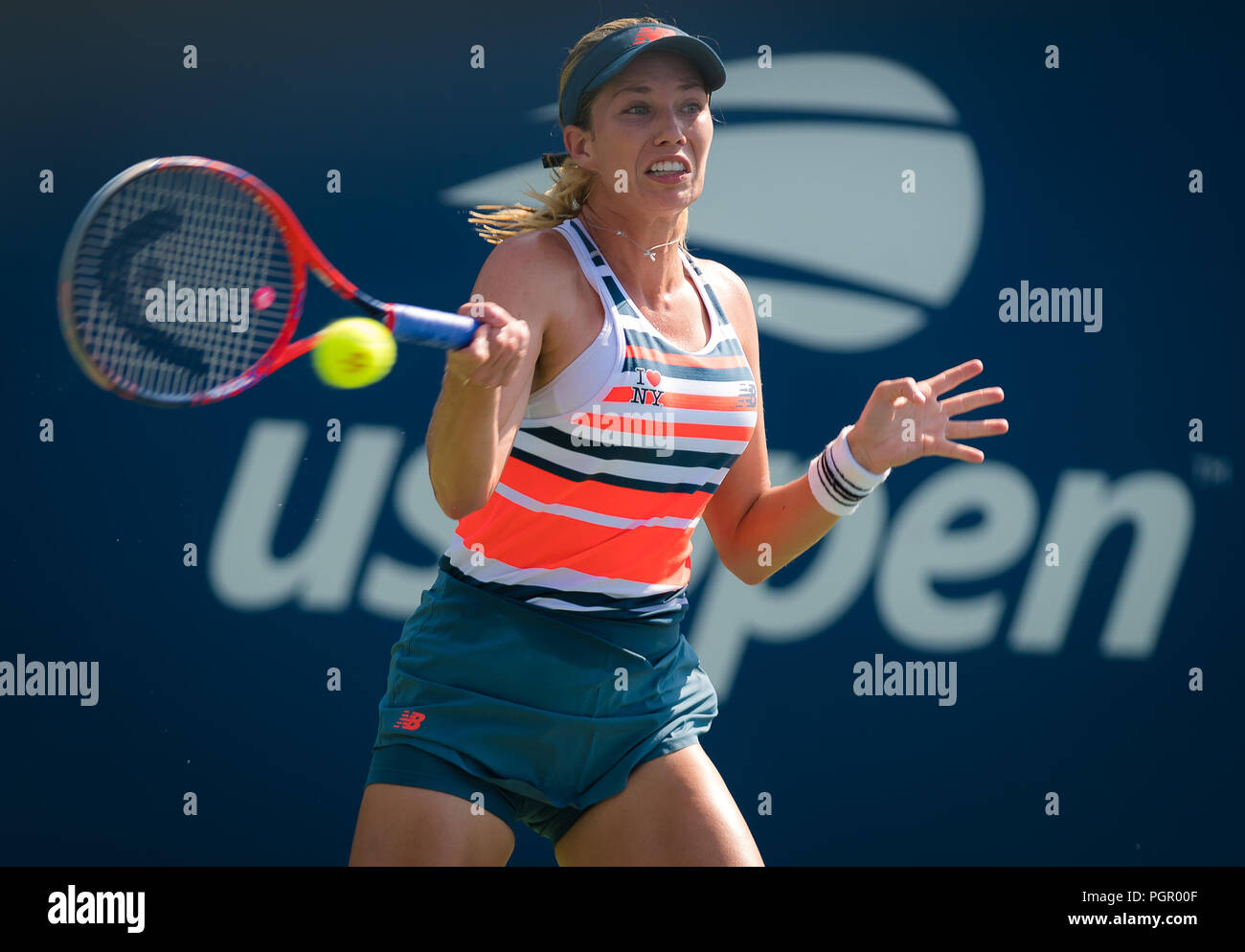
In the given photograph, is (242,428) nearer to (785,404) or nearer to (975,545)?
(785,404)

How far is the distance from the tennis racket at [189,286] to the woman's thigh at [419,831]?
29.3 inches

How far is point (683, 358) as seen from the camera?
2535mm

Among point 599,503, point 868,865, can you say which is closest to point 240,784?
point 868,865

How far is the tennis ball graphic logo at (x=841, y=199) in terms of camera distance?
13.8 feet

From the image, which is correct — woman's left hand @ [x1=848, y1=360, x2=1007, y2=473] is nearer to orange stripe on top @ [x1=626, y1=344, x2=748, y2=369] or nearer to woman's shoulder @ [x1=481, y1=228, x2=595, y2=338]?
orange stripe on top @ [x1=626, y1=344, x2=748, y2=369]

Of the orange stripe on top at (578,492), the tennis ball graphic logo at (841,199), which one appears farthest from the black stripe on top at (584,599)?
the tennis ball graphic logo at (841,199)

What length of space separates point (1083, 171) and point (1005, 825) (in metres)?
2.04

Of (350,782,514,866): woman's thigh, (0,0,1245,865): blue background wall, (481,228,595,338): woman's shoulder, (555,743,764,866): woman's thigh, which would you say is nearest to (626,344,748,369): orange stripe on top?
A: (481,228,595,338): woman's shoulder

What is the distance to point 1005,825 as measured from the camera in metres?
4.29

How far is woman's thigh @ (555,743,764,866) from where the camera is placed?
2.46 m

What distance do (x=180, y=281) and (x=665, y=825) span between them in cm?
131

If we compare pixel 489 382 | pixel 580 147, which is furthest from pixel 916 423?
pixel 489 382

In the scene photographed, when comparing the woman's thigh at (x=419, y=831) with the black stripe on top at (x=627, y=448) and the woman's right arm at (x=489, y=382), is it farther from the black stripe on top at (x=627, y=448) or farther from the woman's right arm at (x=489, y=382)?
the black stripe on top at (x=627, y=448)

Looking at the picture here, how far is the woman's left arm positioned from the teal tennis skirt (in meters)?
0.43
